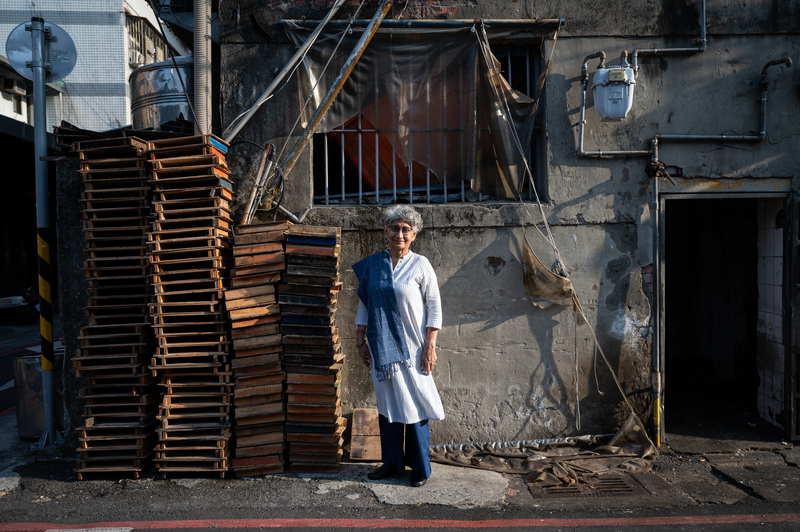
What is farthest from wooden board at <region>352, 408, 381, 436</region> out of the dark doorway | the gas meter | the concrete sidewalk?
the gas meter

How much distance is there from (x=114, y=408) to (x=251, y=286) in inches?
63.8

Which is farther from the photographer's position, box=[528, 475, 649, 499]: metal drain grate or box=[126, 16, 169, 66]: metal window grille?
box=[126, 16, 169, 66]: metal window grille

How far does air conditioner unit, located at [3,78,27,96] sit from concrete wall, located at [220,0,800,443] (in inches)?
803

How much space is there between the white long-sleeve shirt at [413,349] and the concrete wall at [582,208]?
92 centimetres

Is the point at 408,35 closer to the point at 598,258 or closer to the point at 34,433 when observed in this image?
the point at 598,258

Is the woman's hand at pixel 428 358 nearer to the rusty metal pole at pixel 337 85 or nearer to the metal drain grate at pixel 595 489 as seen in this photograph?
the metal drain grate at pixel 595 489

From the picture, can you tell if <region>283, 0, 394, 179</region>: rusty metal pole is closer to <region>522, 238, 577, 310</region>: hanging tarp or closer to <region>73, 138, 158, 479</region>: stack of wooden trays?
<region>73, 138, 158, 479</region>: stack of wooden trays

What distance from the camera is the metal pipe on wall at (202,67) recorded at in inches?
199

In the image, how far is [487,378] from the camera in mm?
5172

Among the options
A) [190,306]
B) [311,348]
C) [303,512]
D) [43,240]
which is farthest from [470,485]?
[43,240]

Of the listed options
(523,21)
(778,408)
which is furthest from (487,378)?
(523,21)

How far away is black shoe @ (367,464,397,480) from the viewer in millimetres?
4379

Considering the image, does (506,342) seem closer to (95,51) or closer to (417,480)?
(417,480)

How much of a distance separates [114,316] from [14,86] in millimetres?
21335
